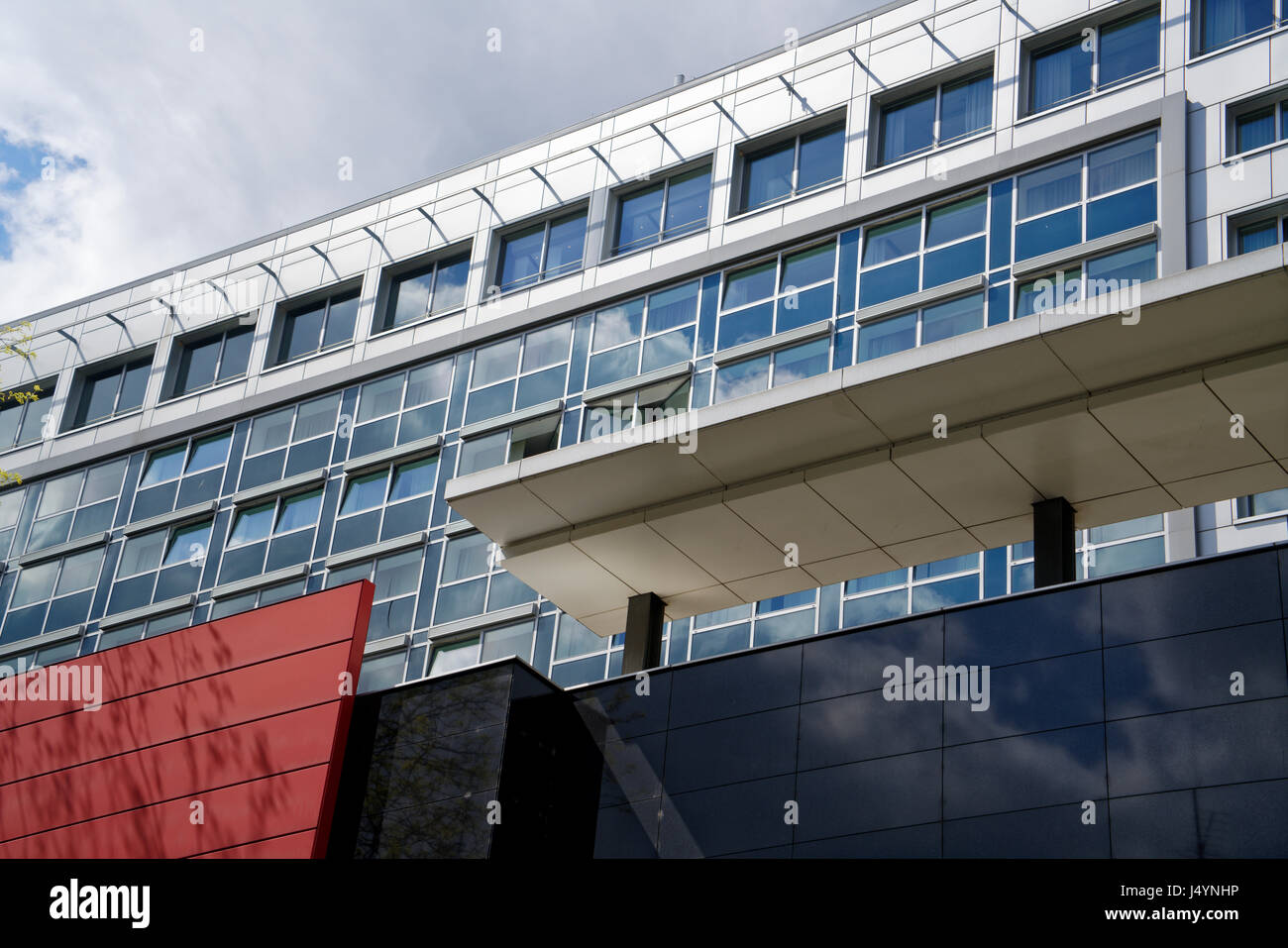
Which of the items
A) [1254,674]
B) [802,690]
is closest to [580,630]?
[802,690]

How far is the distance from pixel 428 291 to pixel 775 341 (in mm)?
9175

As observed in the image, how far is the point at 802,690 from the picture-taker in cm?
1750

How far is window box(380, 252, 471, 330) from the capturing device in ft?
106

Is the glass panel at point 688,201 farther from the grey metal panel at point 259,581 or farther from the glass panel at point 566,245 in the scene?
the grey metal panel at point 259,581

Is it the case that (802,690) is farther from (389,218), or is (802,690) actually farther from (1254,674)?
(389,218)

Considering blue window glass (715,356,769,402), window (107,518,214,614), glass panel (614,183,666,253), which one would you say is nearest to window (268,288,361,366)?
window (107,518,214,614)

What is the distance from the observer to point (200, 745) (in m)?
21.2

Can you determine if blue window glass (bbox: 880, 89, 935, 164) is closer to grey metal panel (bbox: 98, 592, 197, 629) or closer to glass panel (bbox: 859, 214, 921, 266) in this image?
glass panel (bbox: 859, 214, 921, 266)

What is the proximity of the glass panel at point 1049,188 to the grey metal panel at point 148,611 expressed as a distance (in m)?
17.5

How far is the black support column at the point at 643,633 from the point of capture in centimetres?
2052

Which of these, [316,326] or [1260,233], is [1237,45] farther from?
[316,326]

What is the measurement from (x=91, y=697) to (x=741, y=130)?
15.5 m

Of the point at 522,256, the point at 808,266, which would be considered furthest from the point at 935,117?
the point at 522,256
